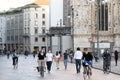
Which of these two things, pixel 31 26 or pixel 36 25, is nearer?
pixel 36 25

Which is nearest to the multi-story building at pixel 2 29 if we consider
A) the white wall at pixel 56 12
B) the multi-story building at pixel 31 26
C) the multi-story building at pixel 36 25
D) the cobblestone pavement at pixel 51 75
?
the multi-story building at pixel 31 26

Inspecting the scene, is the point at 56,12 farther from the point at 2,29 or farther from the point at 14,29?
the point at 2,29

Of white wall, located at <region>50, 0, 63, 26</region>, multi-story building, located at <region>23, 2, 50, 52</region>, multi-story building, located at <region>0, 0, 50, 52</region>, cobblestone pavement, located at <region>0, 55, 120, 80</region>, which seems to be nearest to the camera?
cobblestone pavement, located at <region>0, 55, 120, 80</region>

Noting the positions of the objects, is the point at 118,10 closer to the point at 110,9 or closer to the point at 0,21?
the point at 110,9

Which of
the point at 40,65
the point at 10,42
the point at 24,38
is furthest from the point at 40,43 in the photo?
the point at 40,65

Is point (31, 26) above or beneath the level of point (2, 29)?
above

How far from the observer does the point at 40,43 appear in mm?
140125

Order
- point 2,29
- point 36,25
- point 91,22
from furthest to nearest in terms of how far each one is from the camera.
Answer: point 2,29 → point 36,25 → point 91,22

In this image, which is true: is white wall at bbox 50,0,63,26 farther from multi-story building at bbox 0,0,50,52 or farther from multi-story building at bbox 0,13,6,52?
multi-story building at bbox 0,13,6,52

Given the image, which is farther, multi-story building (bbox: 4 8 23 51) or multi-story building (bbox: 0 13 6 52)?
multi-story building (bbox: 0 13 6 52)

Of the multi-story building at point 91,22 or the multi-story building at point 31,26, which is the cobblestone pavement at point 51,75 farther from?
the multi-story building at point 31,26

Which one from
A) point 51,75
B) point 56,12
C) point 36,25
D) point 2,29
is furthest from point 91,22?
point 2,29

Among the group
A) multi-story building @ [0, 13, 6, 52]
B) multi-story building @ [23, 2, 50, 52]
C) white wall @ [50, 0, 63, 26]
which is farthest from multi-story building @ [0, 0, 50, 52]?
white wall @ [50, 0, 63, 26]

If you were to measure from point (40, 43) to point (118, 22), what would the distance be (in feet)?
241
